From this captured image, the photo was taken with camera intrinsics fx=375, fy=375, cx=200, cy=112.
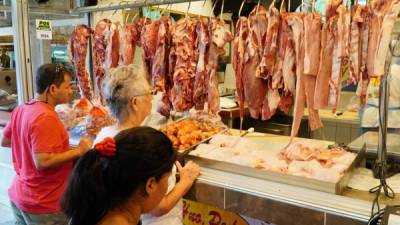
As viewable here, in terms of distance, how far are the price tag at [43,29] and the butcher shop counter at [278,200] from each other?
1974mm

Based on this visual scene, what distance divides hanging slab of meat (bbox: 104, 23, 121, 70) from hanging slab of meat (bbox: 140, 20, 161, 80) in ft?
0.81

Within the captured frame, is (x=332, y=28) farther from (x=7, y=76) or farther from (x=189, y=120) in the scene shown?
(x=7, y=76)

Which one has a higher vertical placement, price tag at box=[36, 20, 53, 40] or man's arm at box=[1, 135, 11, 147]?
price tag at box=[36, 20, 53, 40]

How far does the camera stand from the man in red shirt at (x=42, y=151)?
6.72 feet

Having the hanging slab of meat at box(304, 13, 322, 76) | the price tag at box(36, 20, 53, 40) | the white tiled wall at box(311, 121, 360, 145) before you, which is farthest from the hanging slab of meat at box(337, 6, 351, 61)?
the white tiled wall at box(311, 121, 360, 145)

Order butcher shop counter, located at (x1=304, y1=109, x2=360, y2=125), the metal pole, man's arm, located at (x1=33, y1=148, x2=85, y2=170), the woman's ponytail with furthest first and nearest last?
butcher shop counter, located at (x1=304, y1=109, x2=360, y2=125), man's arm, located at (x1=33, y1=148, x2=85, y2=170), the metal pole, the woman's ponytail

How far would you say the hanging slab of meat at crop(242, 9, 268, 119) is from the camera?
6.90 feet

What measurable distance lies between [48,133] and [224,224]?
119 cm

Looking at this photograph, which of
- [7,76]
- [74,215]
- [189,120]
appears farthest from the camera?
[7,76]

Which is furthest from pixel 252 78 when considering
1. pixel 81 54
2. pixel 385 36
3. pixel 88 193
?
pixel 81 54

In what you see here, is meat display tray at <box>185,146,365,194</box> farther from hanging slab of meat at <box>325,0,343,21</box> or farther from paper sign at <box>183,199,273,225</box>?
hanging slab of meat at <box>325,0,343,21</box>

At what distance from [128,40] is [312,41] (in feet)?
4.43

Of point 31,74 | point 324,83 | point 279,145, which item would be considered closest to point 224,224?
point 279,145

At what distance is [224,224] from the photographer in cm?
236
